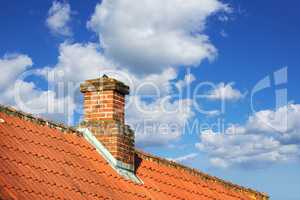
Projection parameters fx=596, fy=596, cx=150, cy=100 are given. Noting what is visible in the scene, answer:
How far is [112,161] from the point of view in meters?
11.7

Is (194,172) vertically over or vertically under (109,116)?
under

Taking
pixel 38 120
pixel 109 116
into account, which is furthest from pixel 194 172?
pixel 38 120

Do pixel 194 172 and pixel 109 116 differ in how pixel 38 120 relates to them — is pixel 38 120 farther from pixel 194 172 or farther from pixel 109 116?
pixel 194 172

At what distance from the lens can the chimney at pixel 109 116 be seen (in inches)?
471

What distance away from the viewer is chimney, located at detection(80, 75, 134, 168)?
12.0 m

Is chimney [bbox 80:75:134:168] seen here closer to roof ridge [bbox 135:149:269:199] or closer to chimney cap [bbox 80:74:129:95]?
chimney cap [bbox 80:74:129:95]

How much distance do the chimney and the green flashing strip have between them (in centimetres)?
7

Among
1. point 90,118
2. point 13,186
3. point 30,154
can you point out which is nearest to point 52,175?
point 30,154

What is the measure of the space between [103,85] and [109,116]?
2.27 feet

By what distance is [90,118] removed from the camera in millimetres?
12500

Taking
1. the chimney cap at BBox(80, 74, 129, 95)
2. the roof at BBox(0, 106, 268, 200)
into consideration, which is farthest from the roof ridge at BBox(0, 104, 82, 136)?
the chimney cap at BBox(80, 74, 129, 95)

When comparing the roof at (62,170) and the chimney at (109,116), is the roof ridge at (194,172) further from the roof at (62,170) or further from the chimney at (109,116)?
the chimney at (109,116)

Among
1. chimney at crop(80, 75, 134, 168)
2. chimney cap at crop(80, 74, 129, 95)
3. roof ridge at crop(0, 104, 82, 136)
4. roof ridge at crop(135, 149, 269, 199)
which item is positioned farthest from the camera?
roof ridge at crop(135, 149, 269, 199)

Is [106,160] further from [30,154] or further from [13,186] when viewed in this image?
[13,186]
